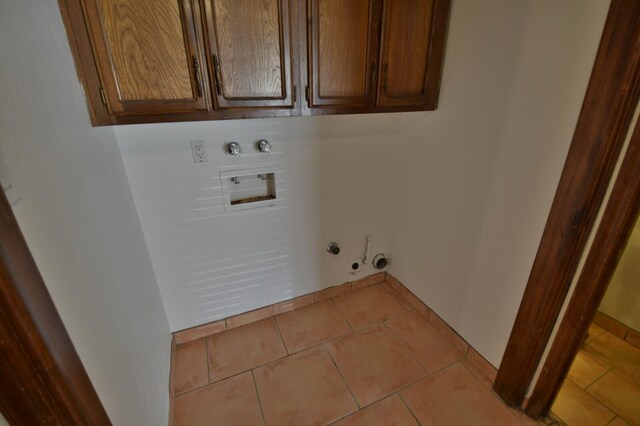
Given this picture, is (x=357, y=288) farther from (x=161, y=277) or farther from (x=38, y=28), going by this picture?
(x=38, y=28)

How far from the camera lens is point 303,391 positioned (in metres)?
1.52

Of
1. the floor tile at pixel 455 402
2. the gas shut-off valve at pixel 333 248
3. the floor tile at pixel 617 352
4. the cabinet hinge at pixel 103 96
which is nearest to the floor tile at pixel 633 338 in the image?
the floor tile at pixel 617 352

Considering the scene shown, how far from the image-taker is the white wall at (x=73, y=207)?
60cm

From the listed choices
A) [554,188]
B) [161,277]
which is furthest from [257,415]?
[554,188]

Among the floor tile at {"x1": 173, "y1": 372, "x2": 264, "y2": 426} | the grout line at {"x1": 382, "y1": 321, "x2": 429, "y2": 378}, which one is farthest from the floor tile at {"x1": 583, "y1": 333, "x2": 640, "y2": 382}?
the floor tile at {"x1": 173, "y1": 372, "x2": 264, "y2": 426}

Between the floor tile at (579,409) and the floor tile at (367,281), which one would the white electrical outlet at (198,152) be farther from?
the floor tile at (579,409)

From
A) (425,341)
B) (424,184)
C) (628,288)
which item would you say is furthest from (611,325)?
(424,184)

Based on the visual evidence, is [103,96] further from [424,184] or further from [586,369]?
[586,369]

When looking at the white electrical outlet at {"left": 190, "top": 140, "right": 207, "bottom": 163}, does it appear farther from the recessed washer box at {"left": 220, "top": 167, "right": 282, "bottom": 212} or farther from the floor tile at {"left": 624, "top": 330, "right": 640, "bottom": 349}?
the floor tile at {"left": 624, "top": 330, "right": 640, "bottom": 349}

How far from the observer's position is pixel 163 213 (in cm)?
149

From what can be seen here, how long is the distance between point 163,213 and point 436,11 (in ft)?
5.44

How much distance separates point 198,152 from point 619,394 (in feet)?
8.07

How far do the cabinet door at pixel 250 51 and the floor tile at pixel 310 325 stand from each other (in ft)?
4.52

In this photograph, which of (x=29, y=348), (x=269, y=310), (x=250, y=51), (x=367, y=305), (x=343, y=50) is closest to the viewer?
(x=29, y=348)
